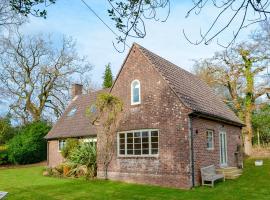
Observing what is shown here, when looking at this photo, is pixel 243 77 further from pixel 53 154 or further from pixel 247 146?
pixel 53 154

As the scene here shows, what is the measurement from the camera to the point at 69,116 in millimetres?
27109

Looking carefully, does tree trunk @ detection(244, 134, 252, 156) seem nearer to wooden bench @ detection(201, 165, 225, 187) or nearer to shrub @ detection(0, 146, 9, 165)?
wooden bench @ detection(201, 165, 225, 187)

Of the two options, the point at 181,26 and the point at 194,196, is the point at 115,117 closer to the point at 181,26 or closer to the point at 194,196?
the point at 194,196

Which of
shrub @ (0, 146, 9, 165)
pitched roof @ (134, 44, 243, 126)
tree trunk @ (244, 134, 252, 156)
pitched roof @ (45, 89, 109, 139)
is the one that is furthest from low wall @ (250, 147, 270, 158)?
shrub @ (0, 146, 9, 165)

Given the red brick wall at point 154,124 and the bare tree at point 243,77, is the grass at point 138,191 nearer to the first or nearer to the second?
the red brick wall at point 154,124

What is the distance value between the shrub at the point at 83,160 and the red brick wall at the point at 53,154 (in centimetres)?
529

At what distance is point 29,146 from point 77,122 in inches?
377

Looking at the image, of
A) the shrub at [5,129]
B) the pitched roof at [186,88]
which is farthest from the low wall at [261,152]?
the shrub at [5,129]

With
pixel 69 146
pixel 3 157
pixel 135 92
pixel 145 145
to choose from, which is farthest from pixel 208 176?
pixel 3 157

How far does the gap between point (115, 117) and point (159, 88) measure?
347cm

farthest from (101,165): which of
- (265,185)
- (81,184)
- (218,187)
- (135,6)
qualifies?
(135,6)

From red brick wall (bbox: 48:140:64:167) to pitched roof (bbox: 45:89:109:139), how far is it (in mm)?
673

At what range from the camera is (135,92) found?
60.2 ft

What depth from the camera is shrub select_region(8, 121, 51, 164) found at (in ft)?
105
